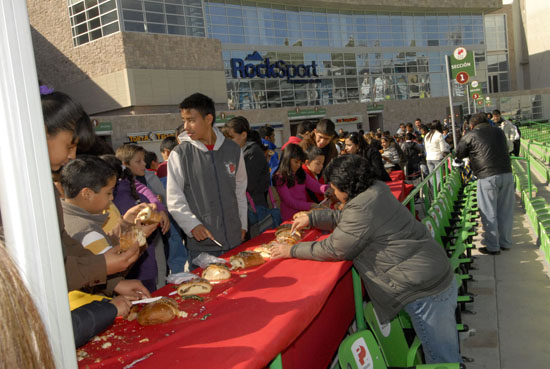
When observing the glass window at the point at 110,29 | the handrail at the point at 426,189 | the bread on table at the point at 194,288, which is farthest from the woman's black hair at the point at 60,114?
the glass window at the point at 110,29

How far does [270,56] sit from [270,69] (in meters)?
1.20

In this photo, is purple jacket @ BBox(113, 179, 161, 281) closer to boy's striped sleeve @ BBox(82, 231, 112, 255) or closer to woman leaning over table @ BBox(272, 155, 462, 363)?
boy's striped sleeve @ BBox(82, 231, 112, 255)

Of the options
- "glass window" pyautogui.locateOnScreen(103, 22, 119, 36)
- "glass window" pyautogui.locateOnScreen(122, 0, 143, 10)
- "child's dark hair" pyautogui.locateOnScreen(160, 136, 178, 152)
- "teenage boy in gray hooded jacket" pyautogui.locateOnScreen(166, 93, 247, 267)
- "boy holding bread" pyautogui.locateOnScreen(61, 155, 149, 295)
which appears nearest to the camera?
"boy holding bread" pyautogui.locateOnScreen(61, 155, 149, 295)

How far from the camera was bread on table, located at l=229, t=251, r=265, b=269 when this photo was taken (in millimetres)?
2703

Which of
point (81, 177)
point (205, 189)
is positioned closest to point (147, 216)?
point (81, 177)

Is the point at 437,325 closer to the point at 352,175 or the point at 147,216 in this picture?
the point at 352,175

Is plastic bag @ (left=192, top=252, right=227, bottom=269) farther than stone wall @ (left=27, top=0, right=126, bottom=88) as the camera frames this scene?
No


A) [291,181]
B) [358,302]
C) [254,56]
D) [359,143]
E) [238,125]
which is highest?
[254,56]

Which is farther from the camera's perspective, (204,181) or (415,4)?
(415,4)

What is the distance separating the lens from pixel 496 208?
20.3ft

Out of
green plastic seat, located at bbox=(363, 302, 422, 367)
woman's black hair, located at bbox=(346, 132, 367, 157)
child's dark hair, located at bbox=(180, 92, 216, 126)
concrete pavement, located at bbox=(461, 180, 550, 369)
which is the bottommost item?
concrete pavement, located at bbox=(461, 180, 550, 369)

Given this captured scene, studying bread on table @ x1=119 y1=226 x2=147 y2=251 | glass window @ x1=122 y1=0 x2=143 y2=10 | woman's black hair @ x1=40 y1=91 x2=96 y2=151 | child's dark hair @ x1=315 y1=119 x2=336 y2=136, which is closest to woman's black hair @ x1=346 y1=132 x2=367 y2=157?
child's dark hair @ x1=315 y1=119 x2=336 y2=136

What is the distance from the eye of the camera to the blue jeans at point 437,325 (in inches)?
104

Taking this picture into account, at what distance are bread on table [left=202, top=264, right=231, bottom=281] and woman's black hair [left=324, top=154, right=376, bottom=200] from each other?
2.81 ft
